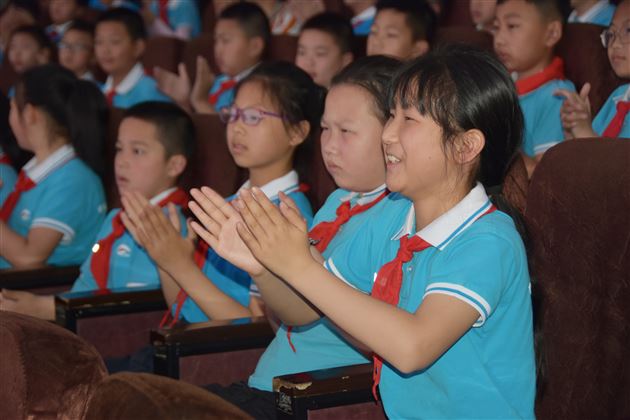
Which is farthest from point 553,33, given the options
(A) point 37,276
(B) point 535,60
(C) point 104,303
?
(A) point 37,276

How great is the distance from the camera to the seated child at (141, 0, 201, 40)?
5.17m

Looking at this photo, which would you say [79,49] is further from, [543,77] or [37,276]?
[543,77]

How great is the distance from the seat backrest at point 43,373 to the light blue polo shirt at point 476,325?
51cm

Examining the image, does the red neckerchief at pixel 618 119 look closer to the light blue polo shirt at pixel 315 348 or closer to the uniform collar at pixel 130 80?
the light blue polo shirt at pixel 315 348

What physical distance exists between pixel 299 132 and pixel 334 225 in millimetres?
464

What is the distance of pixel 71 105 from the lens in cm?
306

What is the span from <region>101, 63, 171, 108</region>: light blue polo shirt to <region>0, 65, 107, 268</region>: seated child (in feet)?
3.67

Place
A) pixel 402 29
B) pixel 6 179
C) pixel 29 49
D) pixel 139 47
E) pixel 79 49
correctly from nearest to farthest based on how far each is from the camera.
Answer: pixel 6 179, pixel 402 29, pixel 139 47, pixel 79 49, pixel 29 49

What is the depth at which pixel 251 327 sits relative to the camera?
206 centimetres

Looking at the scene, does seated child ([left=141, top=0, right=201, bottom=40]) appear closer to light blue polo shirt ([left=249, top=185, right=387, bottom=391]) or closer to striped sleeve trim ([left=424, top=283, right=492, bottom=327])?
light blue polo shirt ([left=249, top=185, right=387, bottom=391])

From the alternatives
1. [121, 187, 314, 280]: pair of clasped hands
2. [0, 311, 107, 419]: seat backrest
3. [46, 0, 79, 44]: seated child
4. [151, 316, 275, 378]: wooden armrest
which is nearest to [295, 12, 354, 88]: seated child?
[121, 187, 314, 280]: pair of clasped hands

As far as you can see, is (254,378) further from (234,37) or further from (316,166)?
(234,37)

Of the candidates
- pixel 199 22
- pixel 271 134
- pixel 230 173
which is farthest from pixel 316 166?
pixel 199 22

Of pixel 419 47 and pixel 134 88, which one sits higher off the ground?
pixel 419 47
